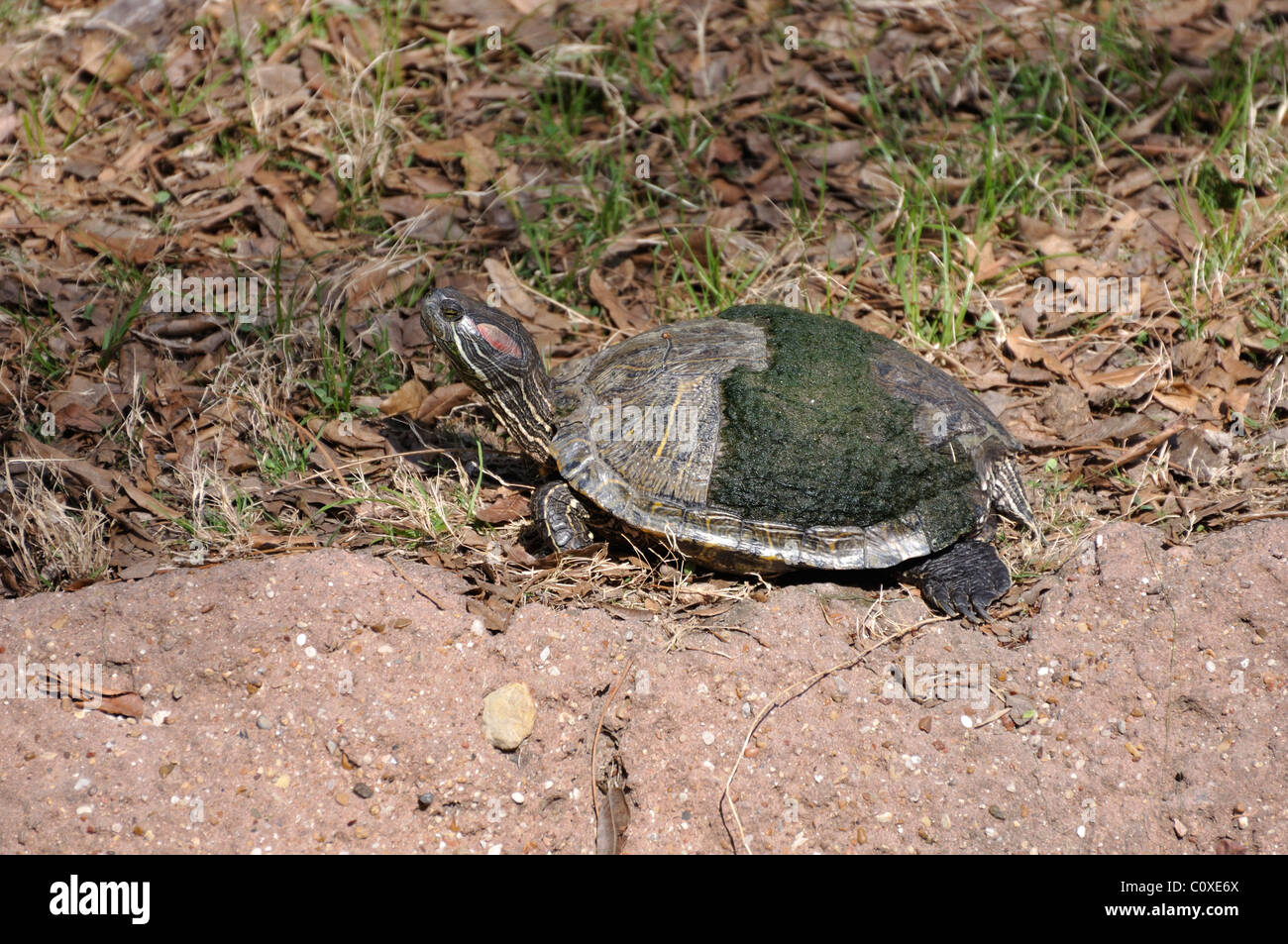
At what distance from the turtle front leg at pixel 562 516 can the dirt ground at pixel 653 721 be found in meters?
0.42

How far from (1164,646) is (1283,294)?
2709 millimetres

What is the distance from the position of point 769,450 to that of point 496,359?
139 centimetres

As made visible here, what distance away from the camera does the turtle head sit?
15.3 feet

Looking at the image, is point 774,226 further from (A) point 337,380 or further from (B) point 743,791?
(B) point 743,791

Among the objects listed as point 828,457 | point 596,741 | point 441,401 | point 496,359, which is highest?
point 496,359

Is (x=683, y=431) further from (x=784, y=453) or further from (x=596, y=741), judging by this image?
(x=596, y=741)

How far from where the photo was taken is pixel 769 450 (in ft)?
14.1

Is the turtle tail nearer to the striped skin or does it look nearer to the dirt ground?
the striped skin

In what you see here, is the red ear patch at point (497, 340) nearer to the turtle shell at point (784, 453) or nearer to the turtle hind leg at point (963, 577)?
the turtle shell at point (784, 453)

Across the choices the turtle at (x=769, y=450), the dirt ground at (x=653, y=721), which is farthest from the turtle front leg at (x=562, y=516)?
the dirt ground at (x=653, y=721)

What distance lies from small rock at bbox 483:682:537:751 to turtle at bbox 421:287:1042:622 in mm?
818

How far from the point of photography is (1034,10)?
24.4 ft

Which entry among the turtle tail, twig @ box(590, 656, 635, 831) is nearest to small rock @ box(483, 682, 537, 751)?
twig @ box(590, 656, 635, 831)

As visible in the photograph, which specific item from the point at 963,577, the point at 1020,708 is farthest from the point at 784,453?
the point at 1020,708
